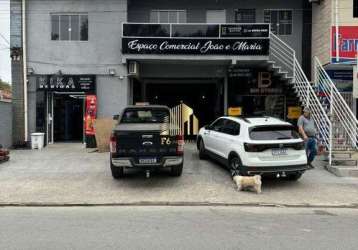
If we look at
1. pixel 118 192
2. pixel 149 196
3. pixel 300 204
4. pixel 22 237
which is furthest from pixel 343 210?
pixel 22 237

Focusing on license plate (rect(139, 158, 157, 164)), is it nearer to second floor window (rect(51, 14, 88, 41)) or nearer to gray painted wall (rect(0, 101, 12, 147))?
gray painted wall (rect(0, 101, 12, 147))

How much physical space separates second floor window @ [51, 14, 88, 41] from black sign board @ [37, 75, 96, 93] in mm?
1693

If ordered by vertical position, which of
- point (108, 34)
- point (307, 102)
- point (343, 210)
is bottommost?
→ point (343, 210)

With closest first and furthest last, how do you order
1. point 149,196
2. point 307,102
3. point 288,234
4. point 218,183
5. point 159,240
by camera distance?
1. point 159,240
2. point 288,234
3. point 149,196
4. point 218,183
5. point 307,102

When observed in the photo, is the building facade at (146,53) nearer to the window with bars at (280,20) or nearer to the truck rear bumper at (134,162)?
the window with bars at (280,20)

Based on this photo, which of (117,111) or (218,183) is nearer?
(218,183)

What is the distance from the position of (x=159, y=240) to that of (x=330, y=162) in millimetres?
8122

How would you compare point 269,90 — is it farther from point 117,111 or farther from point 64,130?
point 64,130

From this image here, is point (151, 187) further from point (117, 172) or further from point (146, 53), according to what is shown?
point (146, 53)

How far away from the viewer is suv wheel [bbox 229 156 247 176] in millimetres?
10273

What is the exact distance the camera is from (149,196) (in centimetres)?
937

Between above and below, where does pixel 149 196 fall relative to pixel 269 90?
below

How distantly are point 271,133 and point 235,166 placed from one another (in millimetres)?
1284

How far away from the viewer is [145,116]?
38.1ft
